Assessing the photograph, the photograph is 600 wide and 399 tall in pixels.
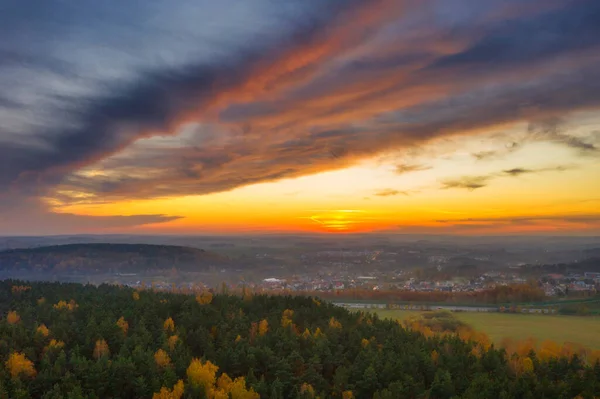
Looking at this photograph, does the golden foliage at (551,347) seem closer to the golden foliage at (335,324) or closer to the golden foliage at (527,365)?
the golden foliage at (527,365)

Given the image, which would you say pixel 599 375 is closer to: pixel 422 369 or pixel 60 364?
pixel 422 369

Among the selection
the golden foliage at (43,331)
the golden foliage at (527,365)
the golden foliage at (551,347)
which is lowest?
the golden foliage at (551,347)

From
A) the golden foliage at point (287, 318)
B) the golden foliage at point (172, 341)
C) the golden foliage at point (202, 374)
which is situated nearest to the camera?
the golden foliage at point (202, 374)

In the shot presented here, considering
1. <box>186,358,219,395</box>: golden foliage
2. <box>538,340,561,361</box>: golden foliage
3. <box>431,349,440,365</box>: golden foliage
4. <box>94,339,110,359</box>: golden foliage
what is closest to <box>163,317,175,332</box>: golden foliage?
<box>94,339,110,359</box>: golden foliage

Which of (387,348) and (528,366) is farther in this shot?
(387,348)

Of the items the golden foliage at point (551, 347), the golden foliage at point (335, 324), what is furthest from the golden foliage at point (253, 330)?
the golden foliage at point (551, 347)

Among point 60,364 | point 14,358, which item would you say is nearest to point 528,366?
point 60,364
